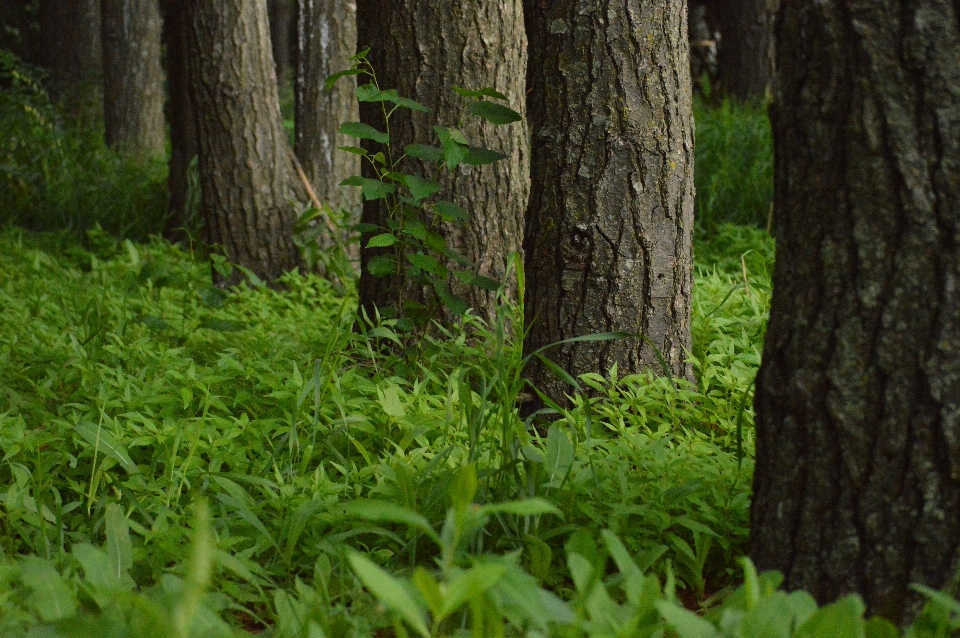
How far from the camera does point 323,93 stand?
676 cm

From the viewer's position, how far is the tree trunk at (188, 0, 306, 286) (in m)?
5.55

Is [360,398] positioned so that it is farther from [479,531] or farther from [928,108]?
[928,108]

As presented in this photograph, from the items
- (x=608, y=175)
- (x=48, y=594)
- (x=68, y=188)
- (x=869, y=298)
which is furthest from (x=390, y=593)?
(x=68, y=188)

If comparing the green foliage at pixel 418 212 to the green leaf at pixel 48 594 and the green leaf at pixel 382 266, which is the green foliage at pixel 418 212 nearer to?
the green leaf at pixel 382 266

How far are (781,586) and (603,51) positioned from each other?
6.06 ft

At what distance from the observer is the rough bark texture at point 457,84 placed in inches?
150

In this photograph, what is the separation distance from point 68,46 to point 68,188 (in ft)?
24.1

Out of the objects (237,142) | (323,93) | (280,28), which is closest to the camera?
(237,142)

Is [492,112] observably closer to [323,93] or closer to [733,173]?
[323,93]

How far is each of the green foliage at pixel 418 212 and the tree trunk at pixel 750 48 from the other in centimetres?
690

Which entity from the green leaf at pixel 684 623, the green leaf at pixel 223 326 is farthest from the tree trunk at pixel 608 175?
the green leaf at pixel 684 623

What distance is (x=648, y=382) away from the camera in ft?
10.1

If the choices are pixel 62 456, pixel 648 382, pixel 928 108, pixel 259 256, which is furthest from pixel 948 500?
pixel 259 256

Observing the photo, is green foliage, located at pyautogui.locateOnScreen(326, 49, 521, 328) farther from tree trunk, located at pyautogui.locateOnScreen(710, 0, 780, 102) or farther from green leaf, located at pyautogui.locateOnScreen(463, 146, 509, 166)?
tree trunk, located at pyautogui.locateOnScreen(710, 0, 780, 102)
